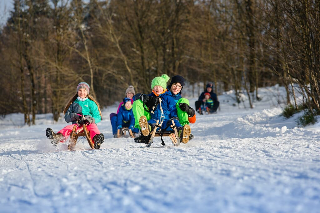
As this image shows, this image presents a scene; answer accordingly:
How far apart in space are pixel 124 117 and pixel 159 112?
135 inches

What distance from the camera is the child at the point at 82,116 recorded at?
4.97 metres

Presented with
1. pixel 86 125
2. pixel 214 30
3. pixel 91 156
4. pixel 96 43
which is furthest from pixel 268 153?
pixel 96 43

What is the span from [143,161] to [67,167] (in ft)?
2.68

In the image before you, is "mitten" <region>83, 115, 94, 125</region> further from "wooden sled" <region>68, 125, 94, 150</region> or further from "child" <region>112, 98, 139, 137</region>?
"child" <region>112, 98, 139, 137</region>

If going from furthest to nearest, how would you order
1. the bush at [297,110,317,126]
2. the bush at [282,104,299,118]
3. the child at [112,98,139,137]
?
the bush at [282,104,299,118] → the child at [112,98,139,137] → the bush at [297,110,317,126]

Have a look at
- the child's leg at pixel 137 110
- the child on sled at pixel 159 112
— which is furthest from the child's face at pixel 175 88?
the child's leg at pixel 137 110

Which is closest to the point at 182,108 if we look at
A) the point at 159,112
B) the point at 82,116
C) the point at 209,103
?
the point at 159,112

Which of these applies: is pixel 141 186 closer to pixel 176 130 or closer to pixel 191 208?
pixel 191 208

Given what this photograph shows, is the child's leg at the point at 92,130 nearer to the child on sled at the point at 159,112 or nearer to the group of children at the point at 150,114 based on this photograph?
the group of children at the point at 150,114

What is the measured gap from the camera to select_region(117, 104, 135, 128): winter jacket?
809 cm

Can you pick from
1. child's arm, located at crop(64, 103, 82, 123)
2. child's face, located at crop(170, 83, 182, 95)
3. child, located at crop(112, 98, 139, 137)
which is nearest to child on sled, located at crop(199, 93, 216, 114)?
child, located at crop(112, 98, 139, 137)

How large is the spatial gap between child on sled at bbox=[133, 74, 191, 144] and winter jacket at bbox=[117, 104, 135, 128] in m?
3.21

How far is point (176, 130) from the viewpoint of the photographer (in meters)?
4.87

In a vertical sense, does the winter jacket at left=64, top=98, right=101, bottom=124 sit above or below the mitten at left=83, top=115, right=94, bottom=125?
above
